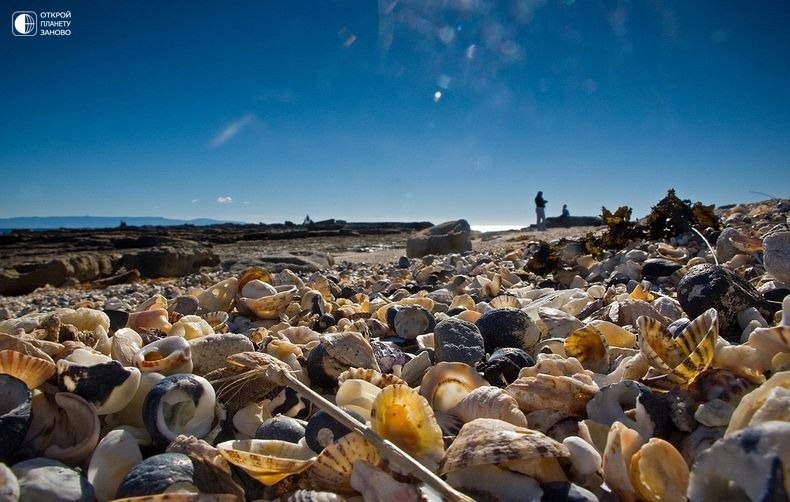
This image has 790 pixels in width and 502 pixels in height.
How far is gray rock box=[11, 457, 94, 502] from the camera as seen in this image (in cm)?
107

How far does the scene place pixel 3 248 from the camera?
909 inches

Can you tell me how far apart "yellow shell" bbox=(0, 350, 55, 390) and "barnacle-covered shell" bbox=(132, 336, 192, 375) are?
0.29 metres

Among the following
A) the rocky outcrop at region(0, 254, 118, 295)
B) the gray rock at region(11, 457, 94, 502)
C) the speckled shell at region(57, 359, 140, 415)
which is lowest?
the rocky outcrop at region(0, 254, 118, 295)

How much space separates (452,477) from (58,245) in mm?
27437

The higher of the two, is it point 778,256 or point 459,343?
point 778,256

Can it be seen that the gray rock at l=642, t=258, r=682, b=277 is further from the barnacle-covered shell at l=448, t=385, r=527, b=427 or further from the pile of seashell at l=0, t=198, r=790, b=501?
the barnacle-covered shell at l=448, t=385, r=527, b=427

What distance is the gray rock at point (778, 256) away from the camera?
230 cm

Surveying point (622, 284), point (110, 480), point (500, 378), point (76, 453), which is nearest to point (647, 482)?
point (500, 378)

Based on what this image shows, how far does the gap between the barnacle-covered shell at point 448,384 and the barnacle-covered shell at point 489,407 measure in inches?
2.5

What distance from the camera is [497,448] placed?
1104mm

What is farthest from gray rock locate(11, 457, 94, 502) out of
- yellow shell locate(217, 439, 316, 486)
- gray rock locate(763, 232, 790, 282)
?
gray rock locate(763, 232, 790, 282)

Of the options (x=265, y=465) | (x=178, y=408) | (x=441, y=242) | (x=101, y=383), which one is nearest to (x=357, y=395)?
(x=265, y=465)

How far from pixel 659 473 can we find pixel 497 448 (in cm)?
37

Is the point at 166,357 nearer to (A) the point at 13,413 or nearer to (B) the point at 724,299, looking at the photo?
(A) the point at 13,413
